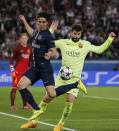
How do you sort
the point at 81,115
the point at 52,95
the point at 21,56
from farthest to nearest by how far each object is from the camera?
the point at 21,56 → the point at 81,115 → the point at 52,95

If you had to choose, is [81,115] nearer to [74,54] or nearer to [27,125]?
[74,54]

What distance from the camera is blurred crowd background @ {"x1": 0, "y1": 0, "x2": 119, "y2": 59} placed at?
28.4m

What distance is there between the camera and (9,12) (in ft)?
97.7

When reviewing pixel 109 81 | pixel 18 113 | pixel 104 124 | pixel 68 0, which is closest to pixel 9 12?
pixel 68 0

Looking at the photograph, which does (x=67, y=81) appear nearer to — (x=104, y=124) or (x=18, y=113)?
(x=104, y=124)

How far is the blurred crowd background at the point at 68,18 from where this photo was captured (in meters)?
28.4

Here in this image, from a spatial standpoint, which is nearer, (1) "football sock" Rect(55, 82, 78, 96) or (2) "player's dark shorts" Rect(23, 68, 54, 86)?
(1) "football sock" Rect(55, 82, 78, 96)

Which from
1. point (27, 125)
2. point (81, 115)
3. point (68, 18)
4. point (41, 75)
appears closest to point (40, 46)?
point (41, 75)

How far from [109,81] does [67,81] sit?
55.2 ft

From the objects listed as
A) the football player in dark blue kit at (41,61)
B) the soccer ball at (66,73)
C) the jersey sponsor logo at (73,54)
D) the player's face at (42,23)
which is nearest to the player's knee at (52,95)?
the football player in dark blue kit at (41,61)

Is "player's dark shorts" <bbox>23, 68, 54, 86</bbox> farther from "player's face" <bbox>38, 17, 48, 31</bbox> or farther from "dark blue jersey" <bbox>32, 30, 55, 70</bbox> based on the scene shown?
"player's face" <bbox>38, 17, 48, 31</bbox>

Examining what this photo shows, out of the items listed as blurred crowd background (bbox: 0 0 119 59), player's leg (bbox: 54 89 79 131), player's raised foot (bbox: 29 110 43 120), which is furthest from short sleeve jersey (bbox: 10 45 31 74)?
blurred crowd background (bbox: 0 0 119 59)

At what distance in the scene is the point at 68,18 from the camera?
1230 inches

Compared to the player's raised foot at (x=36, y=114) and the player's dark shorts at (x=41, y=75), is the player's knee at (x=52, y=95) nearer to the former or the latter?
the player's dark shorts at (x=41, y=75)
